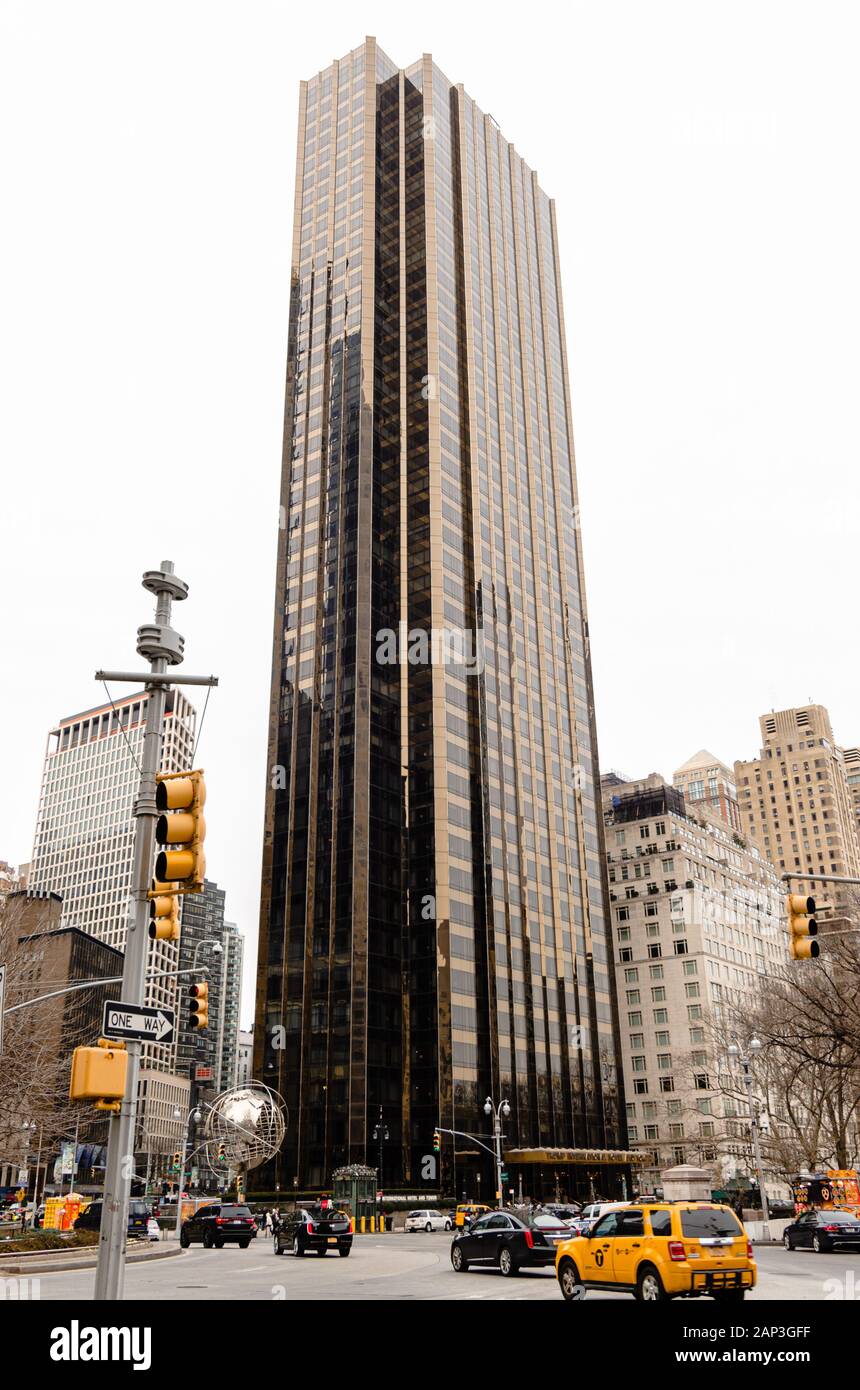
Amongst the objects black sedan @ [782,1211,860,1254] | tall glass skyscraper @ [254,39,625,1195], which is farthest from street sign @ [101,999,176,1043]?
tall glass skyscraper @ [254,39,625,1195]

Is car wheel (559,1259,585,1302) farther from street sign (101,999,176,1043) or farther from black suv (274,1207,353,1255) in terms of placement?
black suv (274,1207,353,1255)

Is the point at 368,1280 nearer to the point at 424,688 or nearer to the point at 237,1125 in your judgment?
the point at 237,1125

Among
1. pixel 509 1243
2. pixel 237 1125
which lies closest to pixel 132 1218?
pixel 237 1125

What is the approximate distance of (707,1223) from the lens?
17375 mm

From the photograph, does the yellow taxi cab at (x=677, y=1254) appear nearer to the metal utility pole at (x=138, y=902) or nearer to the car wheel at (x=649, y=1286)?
the car wheel at (x=649, y=1286)

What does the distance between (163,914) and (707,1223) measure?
35.0 feet

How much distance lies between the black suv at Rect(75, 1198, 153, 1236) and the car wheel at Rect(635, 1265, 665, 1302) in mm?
→ 35634

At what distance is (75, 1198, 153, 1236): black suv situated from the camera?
157ft

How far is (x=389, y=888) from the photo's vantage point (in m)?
92.4

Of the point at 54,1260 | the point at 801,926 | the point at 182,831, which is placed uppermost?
the point at 801,926
